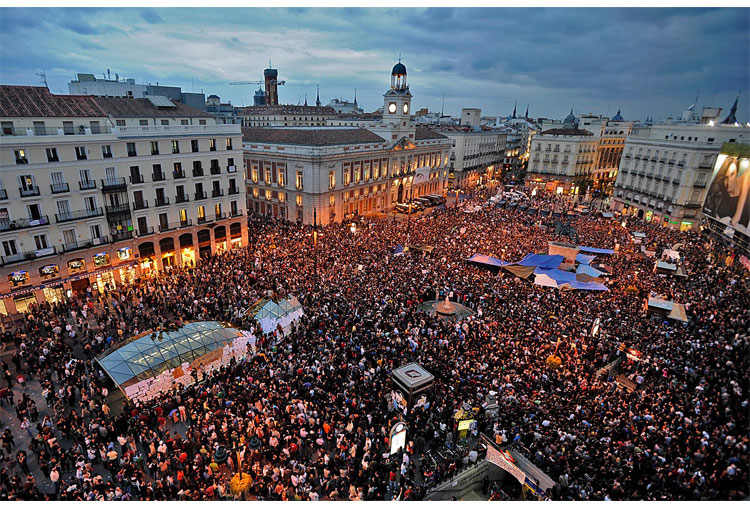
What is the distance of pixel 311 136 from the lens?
4841 cm

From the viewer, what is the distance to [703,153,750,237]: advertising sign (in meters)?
35.9

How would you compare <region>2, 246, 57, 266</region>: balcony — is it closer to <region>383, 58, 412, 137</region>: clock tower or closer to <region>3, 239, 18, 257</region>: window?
<region>3, 239, 18, 257</region>: window

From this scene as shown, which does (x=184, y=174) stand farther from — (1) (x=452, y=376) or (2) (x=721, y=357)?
(2) (x=721, y=357)

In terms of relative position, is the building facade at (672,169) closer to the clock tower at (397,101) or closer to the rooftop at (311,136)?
the clock tower at (397,101)

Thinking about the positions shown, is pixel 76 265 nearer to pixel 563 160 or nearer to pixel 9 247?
pixel 9 247

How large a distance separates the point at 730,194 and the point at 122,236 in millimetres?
57727

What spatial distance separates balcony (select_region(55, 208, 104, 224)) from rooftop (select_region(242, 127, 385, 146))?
24668mm

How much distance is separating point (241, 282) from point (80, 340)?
376 inches

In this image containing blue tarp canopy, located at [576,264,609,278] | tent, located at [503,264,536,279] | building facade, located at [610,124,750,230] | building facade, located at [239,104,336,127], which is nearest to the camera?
tent, located at [503,264,536,279]

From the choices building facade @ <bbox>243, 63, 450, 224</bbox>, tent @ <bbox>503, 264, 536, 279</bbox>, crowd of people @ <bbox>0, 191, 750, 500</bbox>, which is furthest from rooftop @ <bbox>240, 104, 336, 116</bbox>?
tent @ <bbox>503, 264, 536, 279</bbox>

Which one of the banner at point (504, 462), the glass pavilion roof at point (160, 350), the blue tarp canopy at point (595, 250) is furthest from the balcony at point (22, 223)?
the blue tarp canopy at point (595, 250)

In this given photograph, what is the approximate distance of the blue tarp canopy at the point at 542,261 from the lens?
100.0 feet

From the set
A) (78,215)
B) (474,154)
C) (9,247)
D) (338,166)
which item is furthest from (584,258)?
(474,154)

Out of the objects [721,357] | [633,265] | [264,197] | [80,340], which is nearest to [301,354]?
[80,340]
